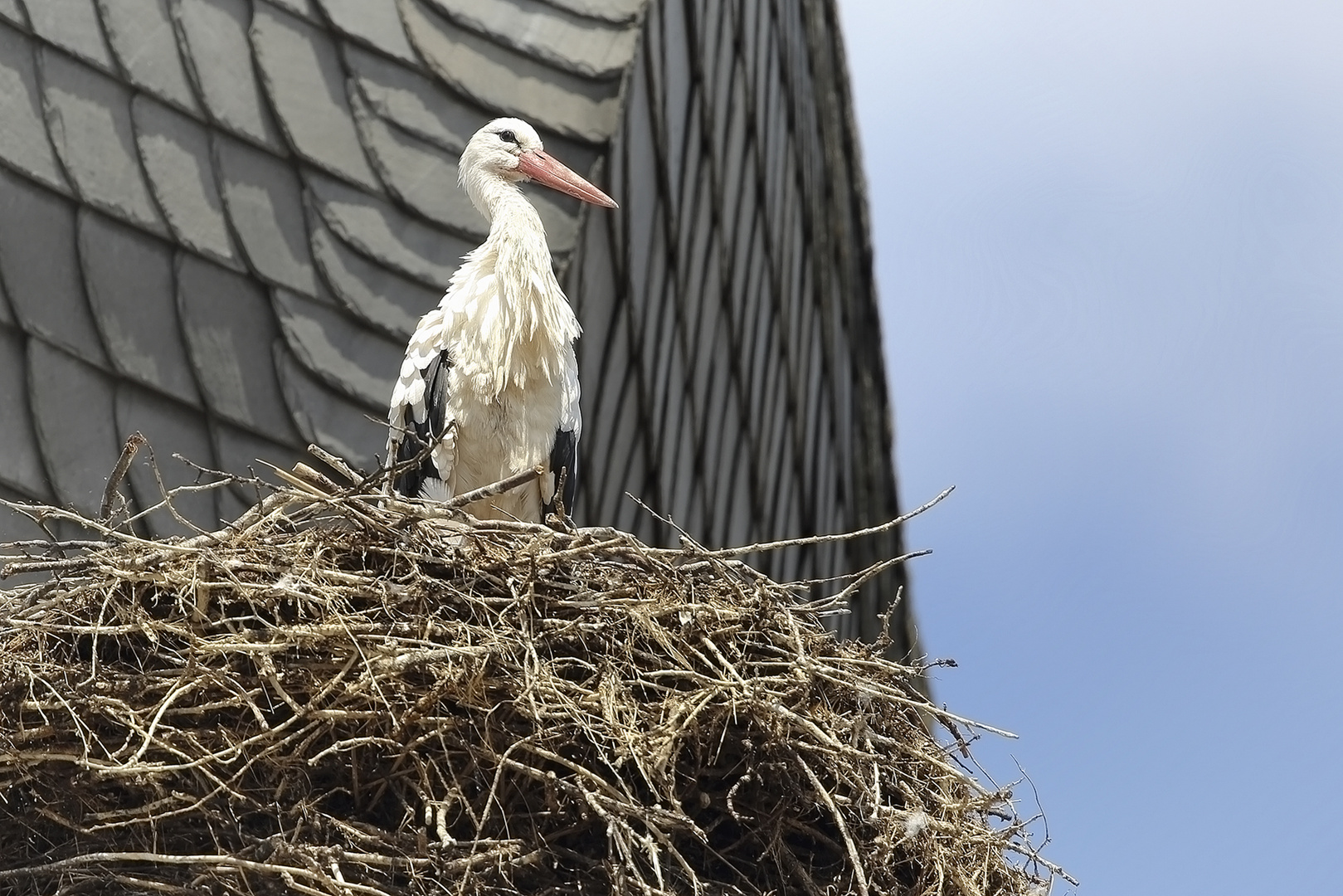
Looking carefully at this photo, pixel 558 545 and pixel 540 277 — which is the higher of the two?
pixel 540 277

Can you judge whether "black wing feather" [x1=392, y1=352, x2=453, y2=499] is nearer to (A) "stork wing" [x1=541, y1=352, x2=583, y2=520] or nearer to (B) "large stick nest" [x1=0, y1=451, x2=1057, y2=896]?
(A) "stork wing" [x1=541, y1=352, x2=583, y2=520]

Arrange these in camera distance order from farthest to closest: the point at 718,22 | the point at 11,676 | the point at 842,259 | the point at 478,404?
the point at 842,259
the point at 718,22
the point at 478,404
the point at 11,676

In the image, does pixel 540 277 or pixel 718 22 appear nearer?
pixel 540 277

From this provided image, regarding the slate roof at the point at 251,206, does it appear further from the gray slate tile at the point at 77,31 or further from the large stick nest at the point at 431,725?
the large stick nest at the point at 431,725

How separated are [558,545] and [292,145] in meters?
2.55

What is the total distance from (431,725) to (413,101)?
3134 mm

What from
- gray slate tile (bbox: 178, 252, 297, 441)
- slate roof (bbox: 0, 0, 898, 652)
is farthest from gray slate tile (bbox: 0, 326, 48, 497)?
gray slate tile (bbox: 178, 252, 297, 441)

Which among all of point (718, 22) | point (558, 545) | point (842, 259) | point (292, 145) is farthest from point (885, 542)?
point (558, 545)

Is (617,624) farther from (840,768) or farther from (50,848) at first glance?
(50,848)

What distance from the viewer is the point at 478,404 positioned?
5.76m

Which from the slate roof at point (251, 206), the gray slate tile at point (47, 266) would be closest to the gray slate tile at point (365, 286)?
the slate roof at point (251, 206)

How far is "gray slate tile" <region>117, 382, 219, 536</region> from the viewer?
6.47 meters

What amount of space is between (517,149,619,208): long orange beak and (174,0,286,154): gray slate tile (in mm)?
951

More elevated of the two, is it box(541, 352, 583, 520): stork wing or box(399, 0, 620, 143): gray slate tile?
box(399, 0, 620, 143): gray slate tile
